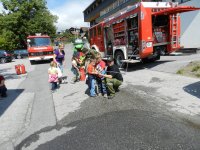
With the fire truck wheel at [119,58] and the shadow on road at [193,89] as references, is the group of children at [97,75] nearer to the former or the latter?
the shadow on road at [193,89]

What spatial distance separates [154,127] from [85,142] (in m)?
1.41

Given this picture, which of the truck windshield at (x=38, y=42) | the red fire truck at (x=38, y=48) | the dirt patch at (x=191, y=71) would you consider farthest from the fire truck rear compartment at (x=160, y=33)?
the truck windshield at (x=38, y=42)

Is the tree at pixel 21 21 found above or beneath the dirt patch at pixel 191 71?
above

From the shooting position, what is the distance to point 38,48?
66.3 feet

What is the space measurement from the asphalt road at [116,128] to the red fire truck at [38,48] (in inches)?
570

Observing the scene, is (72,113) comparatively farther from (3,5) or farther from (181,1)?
(3,5)

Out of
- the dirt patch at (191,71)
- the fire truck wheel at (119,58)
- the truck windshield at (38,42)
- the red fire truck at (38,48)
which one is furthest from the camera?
the truck windshield at (38,42)

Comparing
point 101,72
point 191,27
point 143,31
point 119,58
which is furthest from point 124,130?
point 191,27

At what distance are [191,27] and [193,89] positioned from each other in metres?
12.5

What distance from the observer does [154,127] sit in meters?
4.44

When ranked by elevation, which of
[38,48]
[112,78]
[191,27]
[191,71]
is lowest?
[191,71]

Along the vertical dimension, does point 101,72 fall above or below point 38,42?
below

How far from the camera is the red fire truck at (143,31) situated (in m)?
10.1

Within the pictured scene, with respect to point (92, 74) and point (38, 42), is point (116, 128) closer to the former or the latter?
point (92, 74)
